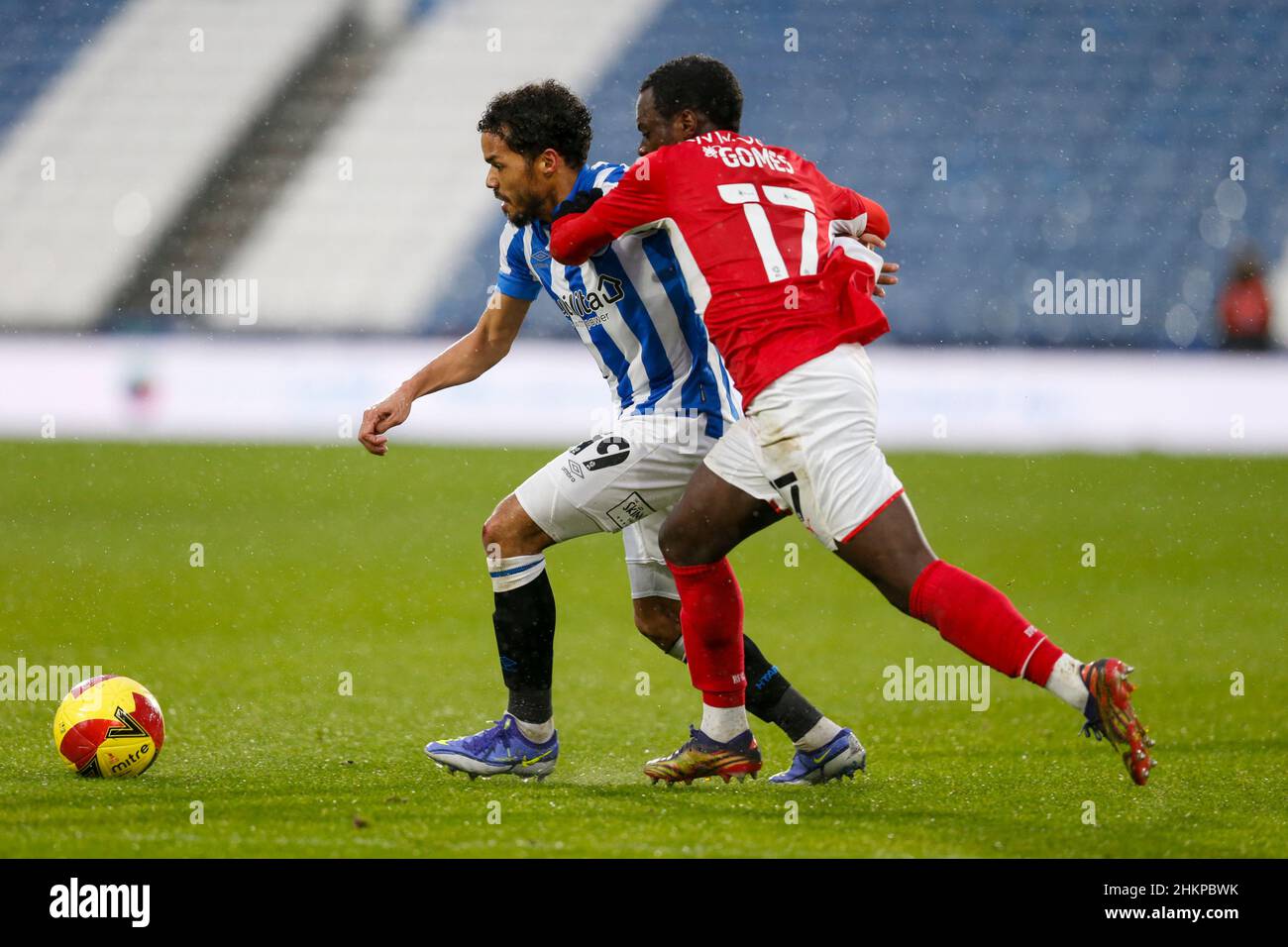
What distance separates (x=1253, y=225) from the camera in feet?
58.9

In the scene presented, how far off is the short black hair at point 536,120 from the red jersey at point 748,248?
1.42ft

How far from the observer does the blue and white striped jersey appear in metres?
4.93

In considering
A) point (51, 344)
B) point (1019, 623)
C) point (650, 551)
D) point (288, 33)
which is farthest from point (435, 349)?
point (1019, 623)

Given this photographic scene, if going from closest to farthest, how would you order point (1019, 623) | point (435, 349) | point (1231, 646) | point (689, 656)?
1. point (1019, 623)
2. point (689, 656)
3. point (1231, 646)
4. point (435, 349)

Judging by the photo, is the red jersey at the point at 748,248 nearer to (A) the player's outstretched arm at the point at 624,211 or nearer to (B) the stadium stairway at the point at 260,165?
(A) the player's outstretched arm at the point at 624,211

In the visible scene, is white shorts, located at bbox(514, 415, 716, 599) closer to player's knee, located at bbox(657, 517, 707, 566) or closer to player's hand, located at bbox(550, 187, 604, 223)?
player's knee, located at bbox(657, 517, 707, 566)

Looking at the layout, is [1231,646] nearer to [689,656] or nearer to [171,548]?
[689,656]

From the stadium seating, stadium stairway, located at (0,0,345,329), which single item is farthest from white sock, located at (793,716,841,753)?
stadium stairway, located at (0,0,345,329)

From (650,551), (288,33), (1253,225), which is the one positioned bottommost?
(650,551)

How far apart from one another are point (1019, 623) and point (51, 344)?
42.9ft

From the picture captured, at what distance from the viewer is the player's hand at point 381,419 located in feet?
16.4

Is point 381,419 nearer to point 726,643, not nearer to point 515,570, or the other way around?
point 515,570

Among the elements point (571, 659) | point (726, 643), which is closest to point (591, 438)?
point (726, 643)

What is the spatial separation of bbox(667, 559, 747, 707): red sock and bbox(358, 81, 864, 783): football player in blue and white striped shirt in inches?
8.8
